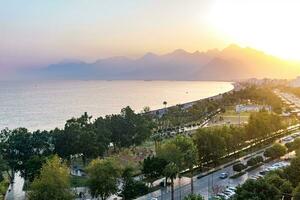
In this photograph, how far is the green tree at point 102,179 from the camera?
68.6 ft

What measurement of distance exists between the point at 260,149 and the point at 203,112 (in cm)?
3430

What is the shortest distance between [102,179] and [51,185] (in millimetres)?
2923

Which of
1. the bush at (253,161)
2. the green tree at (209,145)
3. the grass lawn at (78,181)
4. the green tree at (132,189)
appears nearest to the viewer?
the green tree at (132,189)

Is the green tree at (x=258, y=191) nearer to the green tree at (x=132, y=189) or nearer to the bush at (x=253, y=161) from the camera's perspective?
the green tree at (x=132, y=189)

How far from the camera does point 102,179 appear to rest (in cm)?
2089

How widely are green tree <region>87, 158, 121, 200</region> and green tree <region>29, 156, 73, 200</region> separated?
1.62 meters

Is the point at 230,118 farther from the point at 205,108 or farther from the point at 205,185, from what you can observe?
the point at 205,185

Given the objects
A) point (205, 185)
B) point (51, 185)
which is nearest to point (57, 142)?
point (205, 185)

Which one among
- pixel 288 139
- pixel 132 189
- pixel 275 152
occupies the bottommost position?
pixel 288 139

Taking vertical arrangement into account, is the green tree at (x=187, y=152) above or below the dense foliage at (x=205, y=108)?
above

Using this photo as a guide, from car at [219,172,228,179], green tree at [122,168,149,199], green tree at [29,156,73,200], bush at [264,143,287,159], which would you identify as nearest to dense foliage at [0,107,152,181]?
green tree at [29,156,73,200]

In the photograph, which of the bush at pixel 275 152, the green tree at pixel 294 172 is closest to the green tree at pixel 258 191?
the green tree at pixel 294 172

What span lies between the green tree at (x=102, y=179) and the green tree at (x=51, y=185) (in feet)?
5.33

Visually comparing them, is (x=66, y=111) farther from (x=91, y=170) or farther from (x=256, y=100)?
(x=91, y=170)
